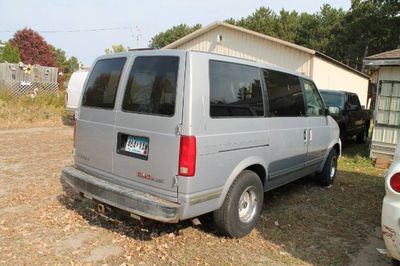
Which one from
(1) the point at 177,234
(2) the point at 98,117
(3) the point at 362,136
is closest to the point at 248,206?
(1) the point at 177,234

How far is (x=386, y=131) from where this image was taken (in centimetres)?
1007

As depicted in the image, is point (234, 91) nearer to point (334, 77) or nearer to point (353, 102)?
point (353, 102)

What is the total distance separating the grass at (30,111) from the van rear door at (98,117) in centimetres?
948

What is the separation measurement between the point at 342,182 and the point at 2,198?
6151 millimetres

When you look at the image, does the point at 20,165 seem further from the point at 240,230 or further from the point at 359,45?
the point at 359,45

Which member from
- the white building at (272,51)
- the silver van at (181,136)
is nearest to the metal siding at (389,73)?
the silver van at (181,136)

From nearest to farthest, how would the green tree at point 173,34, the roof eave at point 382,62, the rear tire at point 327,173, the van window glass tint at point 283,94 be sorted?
the van window glass tint at point 283,94 < the rear tire at point 327,173 < the roof eave at point 382,62 < the green tree at point 173,34

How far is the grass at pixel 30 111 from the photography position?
13.7 meters

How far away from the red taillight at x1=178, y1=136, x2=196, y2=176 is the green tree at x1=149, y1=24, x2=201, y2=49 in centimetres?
5323

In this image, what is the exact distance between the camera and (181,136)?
381 centimetres

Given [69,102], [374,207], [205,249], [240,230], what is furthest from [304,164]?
[69,102]

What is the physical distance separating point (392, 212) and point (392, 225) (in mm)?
112

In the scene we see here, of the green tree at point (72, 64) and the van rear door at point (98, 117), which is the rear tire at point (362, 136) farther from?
the green tree at point (72, 64)

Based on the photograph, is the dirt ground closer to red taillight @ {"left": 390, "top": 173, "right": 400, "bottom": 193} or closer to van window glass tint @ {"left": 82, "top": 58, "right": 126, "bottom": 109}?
red taillight @ {"left": 390, "top": 173, "right": 400, "bottom": 193}
